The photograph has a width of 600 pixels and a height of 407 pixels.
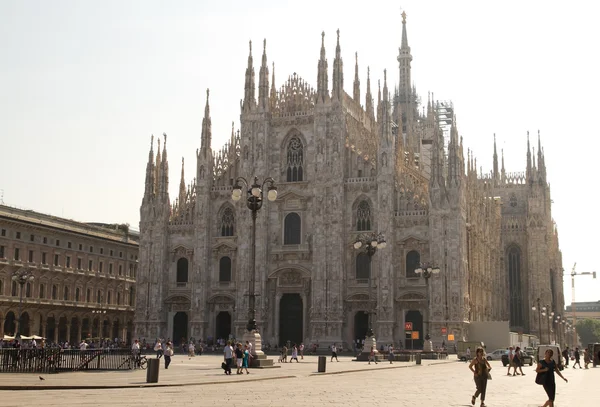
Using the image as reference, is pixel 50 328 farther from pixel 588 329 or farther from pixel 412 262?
pixel 588 329

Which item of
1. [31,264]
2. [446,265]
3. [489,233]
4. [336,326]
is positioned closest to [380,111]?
[446,265]

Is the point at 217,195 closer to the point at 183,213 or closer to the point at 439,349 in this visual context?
the point at 183,213

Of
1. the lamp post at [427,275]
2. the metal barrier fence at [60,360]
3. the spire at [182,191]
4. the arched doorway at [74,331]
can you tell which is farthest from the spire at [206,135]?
the metal barrier fence at [60,360]

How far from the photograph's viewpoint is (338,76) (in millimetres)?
62750

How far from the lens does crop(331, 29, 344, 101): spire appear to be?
62.5m

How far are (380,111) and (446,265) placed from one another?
13.1m

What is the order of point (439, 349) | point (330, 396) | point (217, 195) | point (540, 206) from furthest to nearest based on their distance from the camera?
point (540, 206) < point (217, 195) < point (439, 349) < point (330, 396)

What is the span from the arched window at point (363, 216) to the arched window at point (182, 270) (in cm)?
1547

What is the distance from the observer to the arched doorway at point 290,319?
6228 cm

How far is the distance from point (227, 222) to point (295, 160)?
773 cm

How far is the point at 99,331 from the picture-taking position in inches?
3125

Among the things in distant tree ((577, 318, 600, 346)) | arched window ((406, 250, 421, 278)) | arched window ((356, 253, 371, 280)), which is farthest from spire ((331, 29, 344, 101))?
distant tree ((577, 318, 600, 346))

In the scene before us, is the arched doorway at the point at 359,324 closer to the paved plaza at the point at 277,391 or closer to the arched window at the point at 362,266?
the arched window at the point at 362,266

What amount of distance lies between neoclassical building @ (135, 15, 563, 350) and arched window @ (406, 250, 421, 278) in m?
0.08
